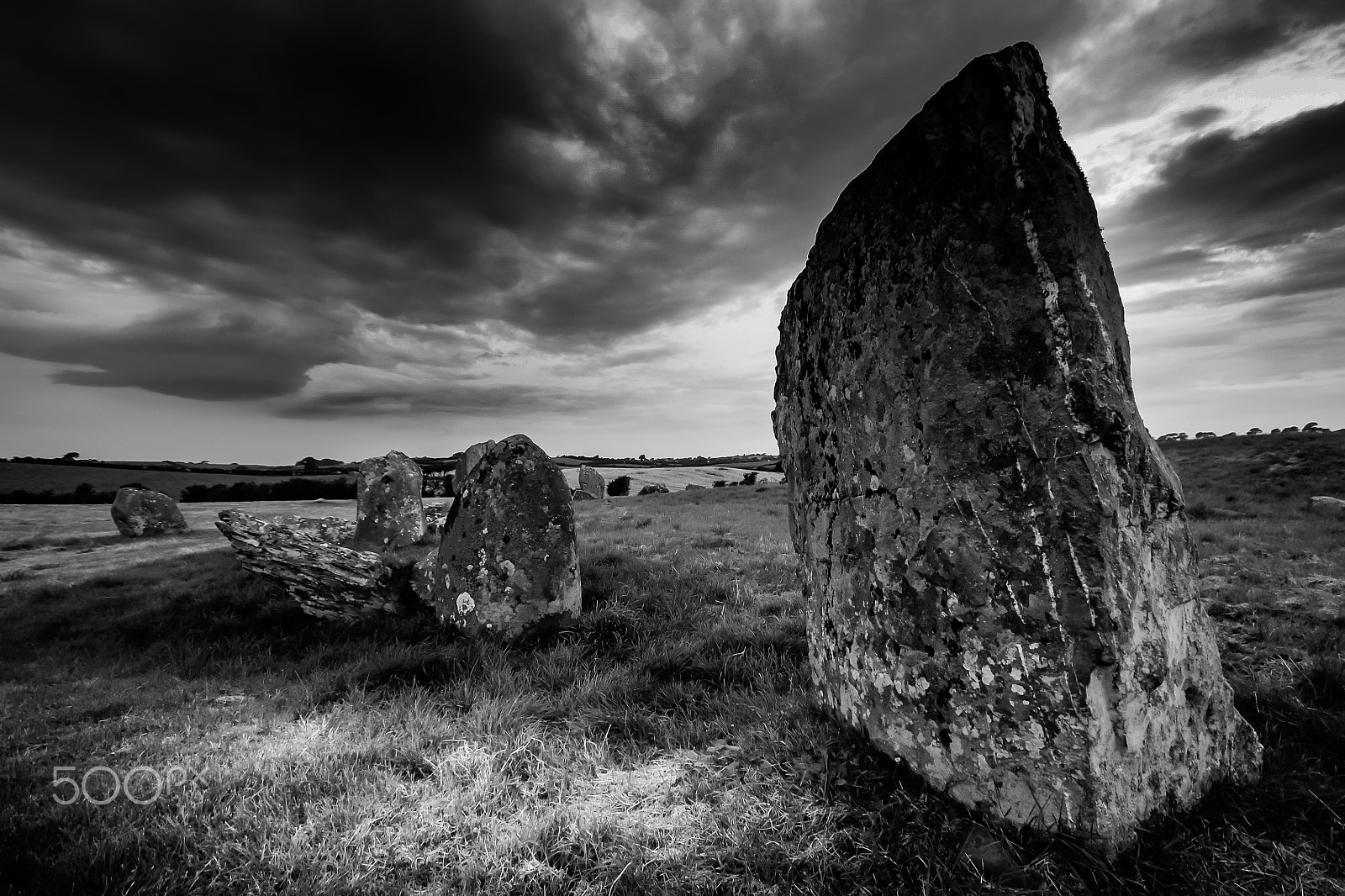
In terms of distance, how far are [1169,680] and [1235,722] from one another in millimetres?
624

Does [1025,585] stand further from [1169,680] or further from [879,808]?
[879,808]

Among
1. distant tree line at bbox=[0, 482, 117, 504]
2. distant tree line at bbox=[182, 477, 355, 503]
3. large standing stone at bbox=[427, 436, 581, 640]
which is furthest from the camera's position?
distant tree line at bbox=[182, 477, 355, 503]

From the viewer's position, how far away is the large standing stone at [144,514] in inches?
757

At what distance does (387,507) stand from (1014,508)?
14.8 meters

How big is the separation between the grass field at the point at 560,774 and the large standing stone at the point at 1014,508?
0.93ft

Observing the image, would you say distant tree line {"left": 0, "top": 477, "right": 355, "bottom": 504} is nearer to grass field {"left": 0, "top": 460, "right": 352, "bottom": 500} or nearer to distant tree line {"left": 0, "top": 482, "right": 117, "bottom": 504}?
distant tree line {"left": 0, "top": 482, "right": 117, "bottom": 504}

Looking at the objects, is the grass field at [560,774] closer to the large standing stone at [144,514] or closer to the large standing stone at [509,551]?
the large standing stone at [509,551]

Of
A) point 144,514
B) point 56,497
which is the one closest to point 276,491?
point 56,497

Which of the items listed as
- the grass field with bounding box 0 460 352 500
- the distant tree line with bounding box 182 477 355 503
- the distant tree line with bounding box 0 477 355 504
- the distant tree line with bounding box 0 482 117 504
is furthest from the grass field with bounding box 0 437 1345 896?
the grass field with bounding box 0 460 352 500

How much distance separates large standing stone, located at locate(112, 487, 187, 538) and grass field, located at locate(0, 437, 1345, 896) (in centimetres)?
1567

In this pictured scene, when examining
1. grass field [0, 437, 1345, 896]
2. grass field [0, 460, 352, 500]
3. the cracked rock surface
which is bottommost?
grass field [0, 437, 1345, 896]

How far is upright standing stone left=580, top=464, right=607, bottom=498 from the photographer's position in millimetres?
34062

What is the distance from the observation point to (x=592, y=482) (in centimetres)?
3425

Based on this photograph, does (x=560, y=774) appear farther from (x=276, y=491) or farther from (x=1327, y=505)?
(x=276, y=491)
